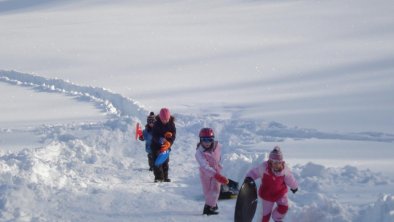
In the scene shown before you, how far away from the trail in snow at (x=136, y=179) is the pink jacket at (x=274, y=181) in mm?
379

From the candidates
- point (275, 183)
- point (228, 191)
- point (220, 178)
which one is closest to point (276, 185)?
point (275, 183)

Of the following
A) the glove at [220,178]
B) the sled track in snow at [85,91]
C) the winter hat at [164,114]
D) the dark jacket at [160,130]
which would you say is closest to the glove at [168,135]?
the dark jacket at [160,130]

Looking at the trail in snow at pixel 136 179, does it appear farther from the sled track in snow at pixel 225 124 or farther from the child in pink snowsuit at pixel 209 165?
the child in pink snowsuit at pixel 209 165

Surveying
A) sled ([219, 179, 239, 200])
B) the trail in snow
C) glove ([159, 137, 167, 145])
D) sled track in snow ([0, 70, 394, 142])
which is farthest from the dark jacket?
sled track in snow ([0, 70, 394, 142])

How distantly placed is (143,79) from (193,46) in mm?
7626

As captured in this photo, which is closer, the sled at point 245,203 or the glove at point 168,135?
the sled at point 245,203

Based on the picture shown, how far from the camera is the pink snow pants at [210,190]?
28.5ft

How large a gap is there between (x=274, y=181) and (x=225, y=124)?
8325 mm

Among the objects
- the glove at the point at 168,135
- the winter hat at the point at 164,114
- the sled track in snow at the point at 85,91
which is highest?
the sled track in snow at the point at 85,91

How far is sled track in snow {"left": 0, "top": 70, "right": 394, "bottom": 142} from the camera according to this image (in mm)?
13953

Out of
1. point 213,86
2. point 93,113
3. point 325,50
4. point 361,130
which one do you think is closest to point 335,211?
point 361,130

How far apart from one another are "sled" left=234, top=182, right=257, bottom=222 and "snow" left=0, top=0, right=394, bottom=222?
597mm

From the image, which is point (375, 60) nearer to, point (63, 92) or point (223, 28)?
point (63, 92)

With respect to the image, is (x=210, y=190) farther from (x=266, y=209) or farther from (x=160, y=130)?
(x=160, y=130)
